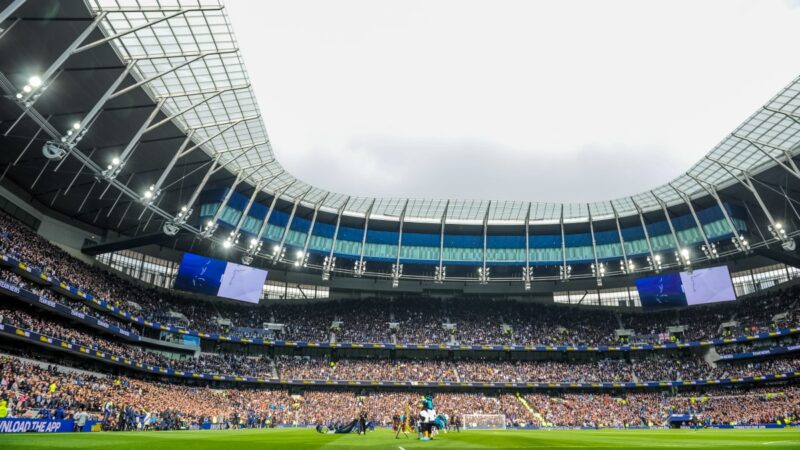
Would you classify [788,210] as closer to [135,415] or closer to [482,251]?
[482,251]

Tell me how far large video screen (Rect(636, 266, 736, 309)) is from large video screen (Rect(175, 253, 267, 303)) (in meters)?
45.7

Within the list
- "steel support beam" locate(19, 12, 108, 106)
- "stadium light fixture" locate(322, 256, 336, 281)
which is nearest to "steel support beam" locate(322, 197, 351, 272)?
"stadium light fixture" locate(322, 256, 336, 281)

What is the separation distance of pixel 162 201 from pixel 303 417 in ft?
83.7

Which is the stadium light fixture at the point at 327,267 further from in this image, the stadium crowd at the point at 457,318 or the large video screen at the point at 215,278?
the stadium crowd at the point at 457,318

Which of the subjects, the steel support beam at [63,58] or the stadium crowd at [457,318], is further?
the stadium crowd at [457,318]

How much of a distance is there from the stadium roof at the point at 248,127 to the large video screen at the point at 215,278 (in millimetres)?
9723

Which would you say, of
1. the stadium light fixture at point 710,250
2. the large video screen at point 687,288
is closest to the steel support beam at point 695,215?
the stadium light fixture at point 710,250

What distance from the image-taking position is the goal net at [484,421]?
48656mm

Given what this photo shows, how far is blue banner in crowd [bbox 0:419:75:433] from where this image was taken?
19812 mm

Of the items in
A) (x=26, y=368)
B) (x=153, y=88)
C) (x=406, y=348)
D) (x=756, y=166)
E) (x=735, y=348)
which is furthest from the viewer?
(x=406, y=348)

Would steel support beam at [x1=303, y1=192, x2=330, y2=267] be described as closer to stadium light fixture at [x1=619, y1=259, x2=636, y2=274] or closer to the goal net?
the goal net

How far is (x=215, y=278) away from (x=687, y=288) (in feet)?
171

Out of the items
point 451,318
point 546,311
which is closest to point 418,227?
point 451,318

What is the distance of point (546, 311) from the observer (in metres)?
69.0
